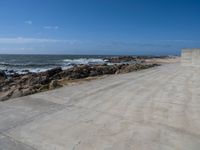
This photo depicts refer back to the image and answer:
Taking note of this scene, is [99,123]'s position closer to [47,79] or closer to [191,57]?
[47,79]

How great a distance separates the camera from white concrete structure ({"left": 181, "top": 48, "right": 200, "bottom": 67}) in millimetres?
13137

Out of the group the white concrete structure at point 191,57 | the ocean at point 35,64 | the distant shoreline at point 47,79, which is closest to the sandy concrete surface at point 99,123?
the distant shoreline at point 47,79

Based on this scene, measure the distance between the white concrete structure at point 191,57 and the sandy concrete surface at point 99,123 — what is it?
9.69 metres

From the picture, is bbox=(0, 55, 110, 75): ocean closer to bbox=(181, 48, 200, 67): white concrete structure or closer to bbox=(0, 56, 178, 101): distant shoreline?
bbox=(0, 56, 178, 101): distant shoreline

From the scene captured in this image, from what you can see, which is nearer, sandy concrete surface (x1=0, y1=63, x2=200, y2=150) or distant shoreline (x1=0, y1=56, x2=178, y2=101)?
sandy concrete surface (x1=0, y1=63, x2=200, y2=150)

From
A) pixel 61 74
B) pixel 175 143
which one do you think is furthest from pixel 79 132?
pixel 61 74

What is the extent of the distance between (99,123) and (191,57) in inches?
498

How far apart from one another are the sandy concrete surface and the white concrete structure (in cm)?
969

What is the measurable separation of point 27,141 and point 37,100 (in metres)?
1.75

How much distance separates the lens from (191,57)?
13.9 meters

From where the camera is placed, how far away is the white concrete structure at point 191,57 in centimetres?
1314

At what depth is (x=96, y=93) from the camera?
482cm

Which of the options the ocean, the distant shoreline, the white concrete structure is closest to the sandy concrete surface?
the distant shoreline

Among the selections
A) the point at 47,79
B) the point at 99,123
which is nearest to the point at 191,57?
the point at 47,79
